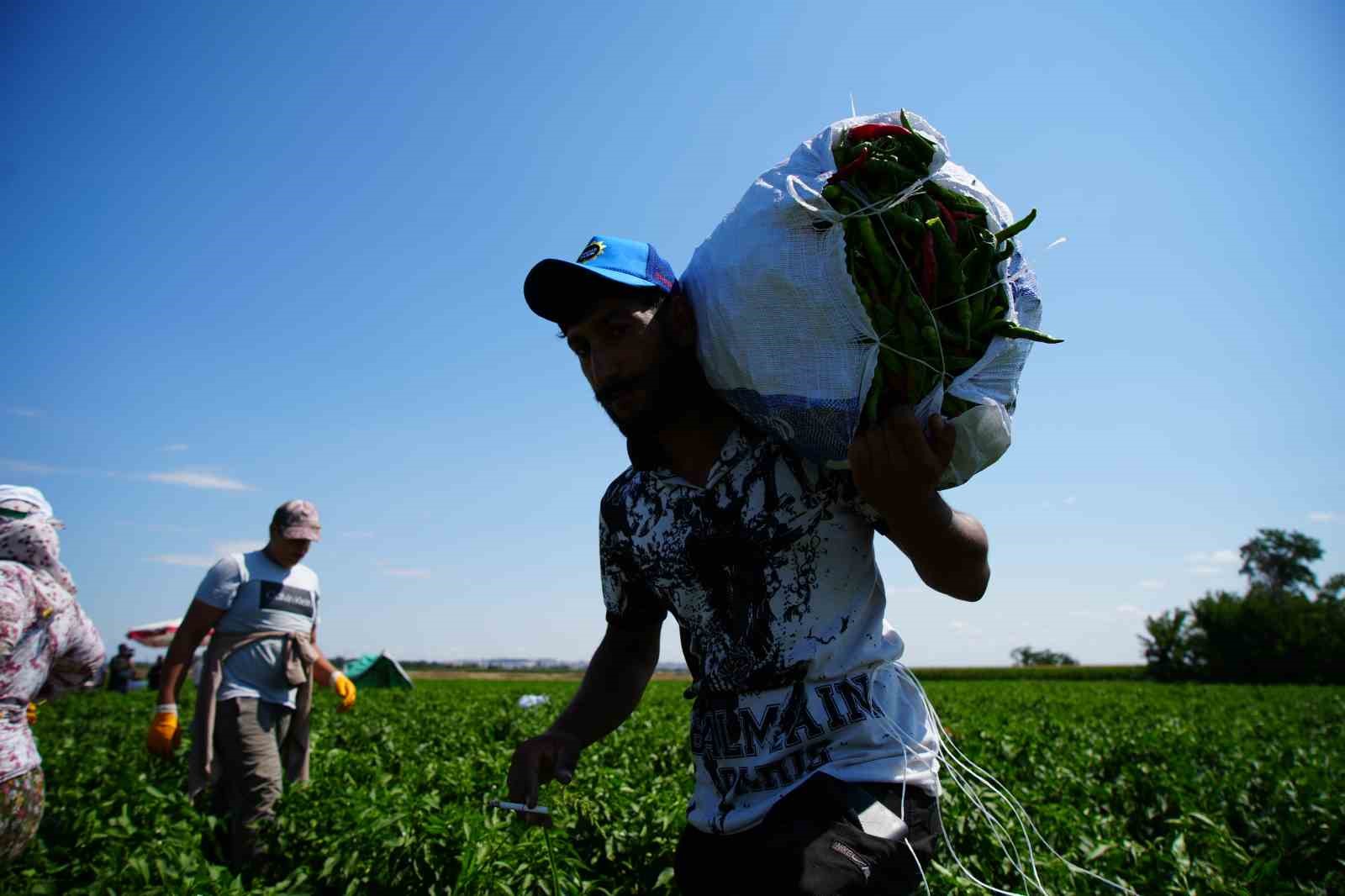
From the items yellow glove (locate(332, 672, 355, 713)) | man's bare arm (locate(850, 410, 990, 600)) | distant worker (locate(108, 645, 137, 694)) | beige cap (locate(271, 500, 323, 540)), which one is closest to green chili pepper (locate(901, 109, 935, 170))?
man's bare arm (locate(850, 410, 990, 600))

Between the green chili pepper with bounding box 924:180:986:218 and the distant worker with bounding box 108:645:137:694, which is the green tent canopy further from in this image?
the green chili pepper with bounding box 924:180:986:218

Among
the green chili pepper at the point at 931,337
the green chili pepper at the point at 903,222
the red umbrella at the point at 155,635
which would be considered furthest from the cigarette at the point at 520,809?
the red umbrella at the point at 155,635

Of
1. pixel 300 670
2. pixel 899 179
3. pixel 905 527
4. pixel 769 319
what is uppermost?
pixel 899 179

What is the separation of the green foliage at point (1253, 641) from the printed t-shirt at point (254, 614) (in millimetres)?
50122

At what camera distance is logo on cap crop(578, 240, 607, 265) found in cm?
162

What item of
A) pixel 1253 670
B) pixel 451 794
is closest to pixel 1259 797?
pixel 451 794

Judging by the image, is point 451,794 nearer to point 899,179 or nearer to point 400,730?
point 899,179

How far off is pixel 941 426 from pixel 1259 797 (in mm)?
6455

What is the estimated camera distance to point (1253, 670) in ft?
140

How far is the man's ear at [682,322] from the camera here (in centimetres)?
163

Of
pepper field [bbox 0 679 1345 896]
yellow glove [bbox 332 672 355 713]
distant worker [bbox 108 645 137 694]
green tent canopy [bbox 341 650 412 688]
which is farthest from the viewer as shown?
green tent canopy [bbox 341 650 412 688]

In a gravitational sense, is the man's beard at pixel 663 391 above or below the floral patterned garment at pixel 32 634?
above

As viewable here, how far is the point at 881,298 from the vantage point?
1319mm

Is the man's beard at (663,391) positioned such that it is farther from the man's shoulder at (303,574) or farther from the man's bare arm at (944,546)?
the man's shoulder at (303,574)
